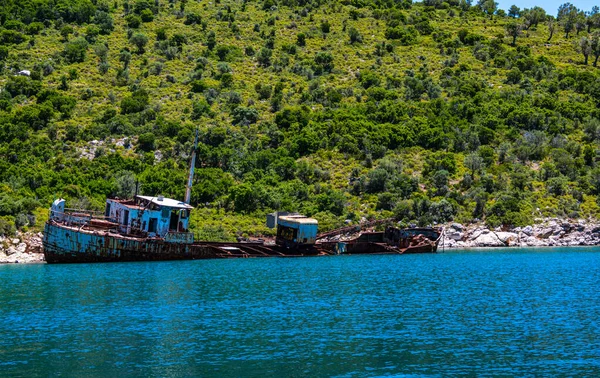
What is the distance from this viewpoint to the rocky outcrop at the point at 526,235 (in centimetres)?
8225

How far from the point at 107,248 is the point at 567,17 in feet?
411

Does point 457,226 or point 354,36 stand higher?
point 354,36

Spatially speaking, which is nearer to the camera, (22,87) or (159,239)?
(159,239)

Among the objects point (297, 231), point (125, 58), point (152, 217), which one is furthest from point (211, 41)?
point (152, 217)

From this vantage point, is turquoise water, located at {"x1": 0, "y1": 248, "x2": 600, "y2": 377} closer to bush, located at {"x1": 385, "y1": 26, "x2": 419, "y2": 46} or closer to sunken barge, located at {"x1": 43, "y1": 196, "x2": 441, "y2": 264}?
sunken barge, located at {"x1": 43, "y1": 196, "x2": 441, "y2": 264}

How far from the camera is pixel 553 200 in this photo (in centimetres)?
8962

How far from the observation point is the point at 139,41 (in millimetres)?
126312

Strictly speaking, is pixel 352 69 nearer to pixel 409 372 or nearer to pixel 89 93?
pixel 89 93

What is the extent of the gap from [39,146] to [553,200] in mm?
62362

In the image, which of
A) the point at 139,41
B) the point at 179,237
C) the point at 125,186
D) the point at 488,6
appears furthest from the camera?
the point at 488,6

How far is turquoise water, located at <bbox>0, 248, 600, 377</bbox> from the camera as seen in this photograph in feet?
86.5

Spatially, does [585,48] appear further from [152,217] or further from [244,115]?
[152,217]

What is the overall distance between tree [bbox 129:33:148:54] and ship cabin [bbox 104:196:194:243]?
6897 centimetres

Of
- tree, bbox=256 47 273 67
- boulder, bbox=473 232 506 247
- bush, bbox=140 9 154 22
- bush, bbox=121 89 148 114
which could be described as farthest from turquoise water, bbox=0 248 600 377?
bush, bbox=140 9 154 22
